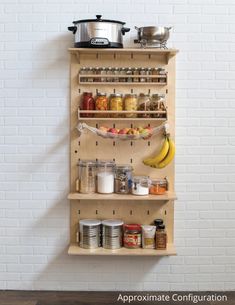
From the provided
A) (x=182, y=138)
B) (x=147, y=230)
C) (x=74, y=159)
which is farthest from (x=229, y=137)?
(x=74, y=159)

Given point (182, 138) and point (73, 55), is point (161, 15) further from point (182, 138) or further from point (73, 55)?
point (182, 138)

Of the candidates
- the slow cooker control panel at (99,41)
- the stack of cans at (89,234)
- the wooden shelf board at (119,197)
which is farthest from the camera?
the stack of cans at (89,234)

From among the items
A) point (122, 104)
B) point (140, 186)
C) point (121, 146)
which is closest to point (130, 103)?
point (122, 104)

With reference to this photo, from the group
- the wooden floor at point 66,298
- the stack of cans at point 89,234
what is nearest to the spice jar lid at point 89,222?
the stack of cans at point 89,234

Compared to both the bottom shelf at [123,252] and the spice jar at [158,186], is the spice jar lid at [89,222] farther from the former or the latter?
the spice jar at [158,186]

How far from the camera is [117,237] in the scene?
10.2ft

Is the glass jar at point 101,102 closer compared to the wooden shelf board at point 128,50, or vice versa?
the wooden shelf board at point 128,50

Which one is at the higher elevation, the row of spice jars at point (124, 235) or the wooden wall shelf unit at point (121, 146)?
the wooden wall shelf unit at point (121, 146)

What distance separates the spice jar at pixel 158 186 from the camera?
3096 millimetres

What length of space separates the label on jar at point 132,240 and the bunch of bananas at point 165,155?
0.49 metres

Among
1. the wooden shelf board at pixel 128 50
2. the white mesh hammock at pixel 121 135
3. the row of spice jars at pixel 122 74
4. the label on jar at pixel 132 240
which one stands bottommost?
the label on jar at pixel 132 240

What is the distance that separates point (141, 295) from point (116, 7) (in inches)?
78.0

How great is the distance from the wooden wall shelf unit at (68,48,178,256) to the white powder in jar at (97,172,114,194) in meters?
0.07

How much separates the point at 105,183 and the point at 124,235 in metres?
0.38
